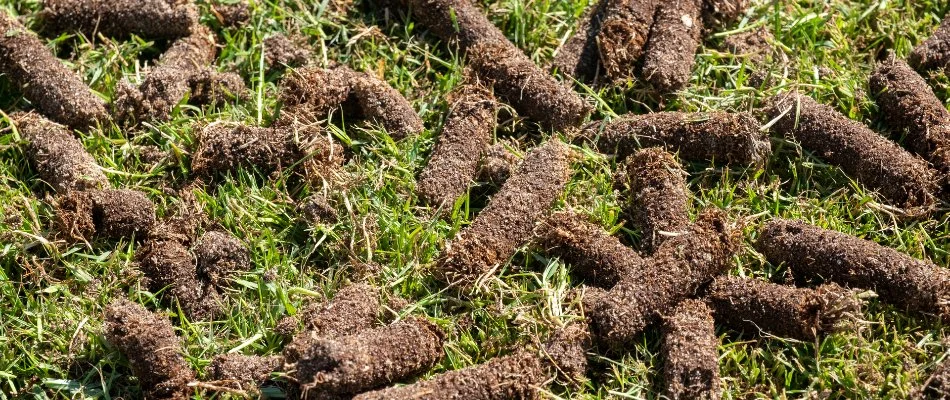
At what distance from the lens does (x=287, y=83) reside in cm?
492

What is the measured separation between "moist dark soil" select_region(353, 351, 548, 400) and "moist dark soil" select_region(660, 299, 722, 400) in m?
0.51

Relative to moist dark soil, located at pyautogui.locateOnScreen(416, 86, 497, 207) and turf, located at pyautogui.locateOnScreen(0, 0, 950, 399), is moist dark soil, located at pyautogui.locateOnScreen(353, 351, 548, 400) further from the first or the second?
moist dark soil, located at pyautogui.locateOnScreen(416, 86, 497, 207)

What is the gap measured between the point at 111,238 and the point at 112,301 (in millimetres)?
358

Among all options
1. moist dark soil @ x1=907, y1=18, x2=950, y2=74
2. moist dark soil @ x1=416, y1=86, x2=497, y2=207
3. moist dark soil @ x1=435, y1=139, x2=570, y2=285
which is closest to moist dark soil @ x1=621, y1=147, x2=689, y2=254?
moist dark soil @ x1=435, y1=139, x2=570, y2=285

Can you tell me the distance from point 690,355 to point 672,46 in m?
1.66

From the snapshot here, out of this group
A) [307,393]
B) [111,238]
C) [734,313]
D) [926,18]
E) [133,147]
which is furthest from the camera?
[926,18]

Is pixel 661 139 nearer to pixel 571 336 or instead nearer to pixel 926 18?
pixel 571 336

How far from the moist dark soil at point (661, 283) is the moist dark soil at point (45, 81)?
247 centimetres

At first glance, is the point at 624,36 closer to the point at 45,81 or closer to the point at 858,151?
the point at 858,151

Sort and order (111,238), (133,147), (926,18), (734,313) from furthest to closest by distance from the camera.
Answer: (926,18), (133,147), (111,238), (734,313)

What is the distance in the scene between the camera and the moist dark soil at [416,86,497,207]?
181 inches

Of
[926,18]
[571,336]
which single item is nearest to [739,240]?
[571,336]

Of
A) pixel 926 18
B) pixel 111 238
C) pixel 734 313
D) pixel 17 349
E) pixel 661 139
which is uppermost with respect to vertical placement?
pixel 926 18

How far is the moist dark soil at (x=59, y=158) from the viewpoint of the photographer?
4.62 meters
